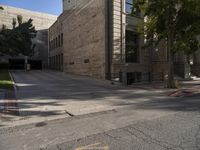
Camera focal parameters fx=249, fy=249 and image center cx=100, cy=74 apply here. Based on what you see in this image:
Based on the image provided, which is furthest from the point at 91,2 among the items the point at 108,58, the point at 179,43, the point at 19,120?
the point at 19,120

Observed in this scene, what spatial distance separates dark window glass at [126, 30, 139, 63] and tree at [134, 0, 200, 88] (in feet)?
15.4

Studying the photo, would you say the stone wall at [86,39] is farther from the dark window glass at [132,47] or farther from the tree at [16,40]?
the tree at [16,40]

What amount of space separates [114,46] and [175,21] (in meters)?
5.72

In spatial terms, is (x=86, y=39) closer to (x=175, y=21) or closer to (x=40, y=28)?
(x=175, y=21)

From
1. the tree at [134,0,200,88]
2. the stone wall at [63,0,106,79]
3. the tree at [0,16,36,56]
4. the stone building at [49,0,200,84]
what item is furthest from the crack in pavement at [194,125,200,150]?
the tree at [0,16,36,56]

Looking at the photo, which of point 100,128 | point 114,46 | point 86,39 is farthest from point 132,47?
point 100,128

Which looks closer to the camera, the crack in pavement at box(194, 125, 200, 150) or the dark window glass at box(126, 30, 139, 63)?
the crack in pavement at box(194, 125, 200, 150)

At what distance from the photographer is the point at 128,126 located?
6.54 meters

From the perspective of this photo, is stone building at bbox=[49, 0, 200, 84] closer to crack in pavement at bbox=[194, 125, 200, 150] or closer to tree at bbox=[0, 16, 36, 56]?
tree at bbox=[0, 16, 36, 56]

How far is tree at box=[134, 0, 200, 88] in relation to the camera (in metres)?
16.0

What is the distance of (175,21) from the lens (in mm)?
17000

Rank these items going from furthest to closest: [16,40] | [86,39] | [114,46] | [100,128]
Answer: [16,40] < [86,39] < [114,46] < [100,128]

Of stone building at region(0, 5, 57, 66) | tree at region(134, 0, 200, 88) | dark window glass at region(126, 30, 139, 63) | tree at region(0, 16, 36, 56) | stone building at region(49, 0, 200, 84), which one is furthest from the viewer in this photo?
stone building at region(0, 5, 57, 66)

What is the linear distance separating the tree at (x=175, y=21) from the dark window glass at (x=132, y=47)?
4.70 meters
